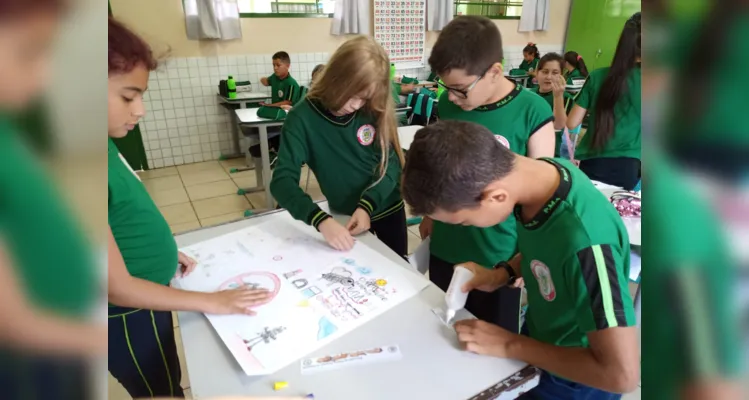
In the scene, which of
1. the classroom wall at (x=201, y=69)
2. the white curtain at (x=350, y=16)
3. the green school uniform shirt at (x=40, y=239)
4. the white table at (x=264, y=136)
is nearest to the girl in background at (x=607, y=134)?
the green school uniform shirt at (x=40, y=239)

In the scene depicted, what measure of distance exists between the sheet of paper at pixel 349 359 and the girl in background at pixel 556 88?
1.92 metres

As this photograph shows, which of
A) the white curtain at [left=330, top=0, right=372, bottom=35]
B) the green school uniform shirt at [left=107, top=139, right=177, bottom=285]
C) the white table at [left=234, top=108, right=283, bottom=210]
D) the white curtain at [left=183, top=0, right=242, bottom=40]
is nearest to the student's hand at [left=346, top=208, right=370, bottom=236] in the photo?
the green school uniform shirt at [left=107, top=139, right=177, bottom=285]

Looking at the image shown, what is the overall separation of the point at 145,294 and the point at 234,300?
0.60 ft

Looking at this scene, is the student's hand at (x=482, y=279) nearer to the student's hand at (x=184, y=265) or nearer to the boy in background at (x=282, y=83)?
the student's hand at (x=184, y=265)

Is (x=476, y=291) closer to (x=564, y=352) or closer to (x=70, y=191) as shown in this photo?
(x=564, y=352)

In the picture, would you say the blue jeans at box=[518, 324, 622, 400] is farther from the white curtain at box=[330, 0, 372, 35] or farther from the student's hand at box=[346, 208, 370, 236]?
the white curtain at box=[330, 0, 372, 35]

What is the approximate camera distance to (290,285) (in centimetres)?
101

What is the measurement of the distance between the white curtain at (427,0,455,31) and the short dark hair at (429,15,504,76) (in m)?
4.38

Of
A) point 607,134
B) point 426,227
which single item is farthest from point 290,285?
point 607,134

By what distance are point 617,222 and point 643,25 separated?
0.68 metres

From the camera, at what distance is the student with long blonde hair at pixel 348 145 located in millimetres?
1286

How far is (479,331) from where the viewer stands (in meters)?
0.82

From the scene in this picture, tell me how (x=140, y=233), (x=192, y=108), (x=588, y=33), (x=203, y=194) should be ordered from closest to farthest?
1. (x=140, y=233)
2. (x=203, y=194)
3. (x=192, y=108)
4. (x=588, y=33)

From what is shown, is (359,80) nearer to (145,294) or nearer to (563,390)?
(145,294)
